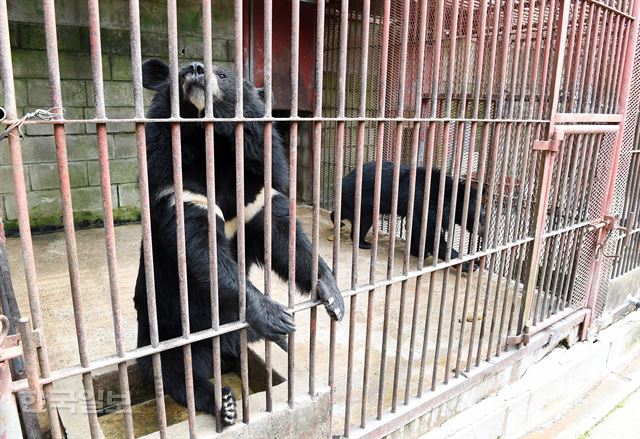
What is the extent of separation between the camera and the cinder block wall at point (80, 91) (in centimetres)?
515

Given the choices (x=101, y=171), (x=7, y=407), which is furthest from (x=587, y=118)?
(x=7, y=407)

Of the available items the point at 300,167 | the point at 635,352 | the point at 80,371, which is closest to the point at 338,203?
the point at 80,371

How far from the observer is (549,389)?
3.36 m

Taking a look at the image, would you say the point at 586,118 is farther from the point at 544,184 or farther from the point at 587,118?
the point at 544,184

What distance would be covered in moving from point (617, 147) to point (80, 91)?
5.42 m

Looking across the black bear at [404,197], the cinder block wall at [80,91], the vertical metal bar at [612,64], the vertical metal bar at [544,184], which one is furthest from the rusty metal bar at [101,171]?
the cinder block wall at [80,91]

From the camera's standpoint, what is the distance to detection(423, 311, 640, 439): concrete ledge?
112 inches

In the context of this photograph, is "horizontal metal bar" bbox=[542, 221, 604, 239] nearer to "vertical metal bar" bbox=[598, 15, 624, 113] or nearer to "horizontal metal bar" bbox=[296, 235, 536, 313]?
"horizontal metal bar" bbox=[296, 235, 536, 313]

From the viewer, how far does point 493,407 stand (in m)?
2.99

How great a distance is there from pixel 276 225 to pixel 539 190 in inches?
67.4

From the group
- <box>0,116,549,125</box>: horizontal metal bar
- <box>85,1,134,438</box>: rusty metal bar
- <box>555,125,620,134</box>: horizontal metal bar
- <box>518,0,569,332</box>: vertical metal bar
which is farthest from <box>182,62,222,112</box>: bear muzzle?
<box>555,125,620,134</box>: horizontal metal bar

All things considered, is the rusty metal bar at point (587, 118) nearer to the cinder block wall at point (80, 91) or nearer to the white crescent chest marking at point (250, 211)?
the white crescent chest marking at point (250, 211)

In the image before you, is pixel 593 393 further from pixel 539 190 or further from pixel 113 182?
pixel 113 182

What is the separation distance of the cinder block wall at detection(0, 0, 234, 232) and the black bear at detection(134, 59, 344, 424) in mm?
3818
